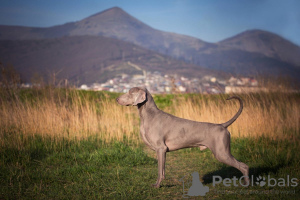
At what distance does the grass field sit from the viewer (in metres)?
4.59

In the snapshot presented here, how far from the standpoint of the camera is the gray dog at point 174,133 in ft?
13.8

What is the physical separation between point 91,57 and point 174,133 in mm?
35514

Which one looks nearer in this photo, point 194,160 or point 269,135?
point 194,160

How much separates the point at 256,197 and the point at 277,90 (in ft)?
25.1

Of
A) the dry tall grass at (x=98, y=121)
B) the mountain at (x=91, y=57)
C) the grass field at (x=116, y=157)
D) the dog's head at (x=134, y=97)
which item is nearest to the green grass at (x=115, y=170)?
the grass field at (x=116, y=157)

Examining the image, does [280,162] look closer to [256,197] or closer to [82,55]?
[256,197]

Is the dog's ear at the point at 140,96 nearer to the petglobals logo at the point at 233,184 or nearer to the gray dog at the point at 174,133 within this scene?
the gray dog at the point at 174,133

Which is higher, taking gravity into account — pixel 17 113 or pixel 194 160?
pixel 17 113

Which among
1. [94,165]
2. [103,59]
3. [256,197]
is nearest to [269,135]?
[256,197]

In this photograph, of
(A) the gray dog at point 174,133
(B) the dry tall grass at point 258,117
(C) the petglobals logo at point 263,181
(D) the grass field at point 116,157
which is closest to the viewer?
(A) the gray dog at point 174,133

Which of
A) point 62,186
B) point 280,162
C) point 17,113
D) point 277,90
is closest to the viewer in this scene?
point 62,186

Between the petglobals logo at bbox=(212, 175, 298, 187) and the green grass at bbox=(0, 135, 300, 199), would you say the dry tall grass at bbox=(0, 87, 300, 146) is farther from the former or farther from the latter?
the petglobals logo at bbox=(212, 175, 298, 187)

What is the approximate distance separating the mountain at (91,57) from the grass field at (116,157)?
64.6ft

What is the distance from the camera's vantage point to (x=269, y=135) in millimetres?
8258
